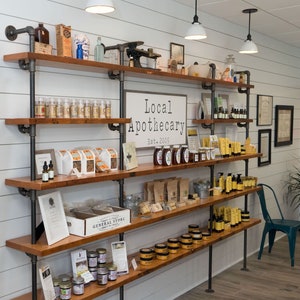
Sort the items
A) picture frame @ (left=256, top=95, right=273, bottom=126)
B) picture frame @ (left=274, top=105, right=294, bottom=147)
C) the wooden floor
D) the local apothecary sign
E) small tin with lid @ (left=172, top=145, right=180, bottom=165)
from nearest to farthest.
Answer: the local apothecary sign
small tin with lid @ (left=172, top=145, right=180, bottom=165)
the wooden floor
picture frame @ (left=256, top=95, right=273, bottom=126)
picture frame @ (left=274, top=105, right=294, bottom=147)

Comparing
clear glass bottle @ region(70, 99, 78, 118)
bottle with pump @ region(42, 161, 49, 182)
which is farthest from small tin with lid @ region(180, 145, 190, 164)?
bottle with pump @ region(42, 161, 49, 182)

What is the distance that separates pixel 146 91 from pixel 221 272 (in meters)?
2.17

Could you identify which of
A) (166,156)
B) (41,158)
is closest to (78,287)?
(41,158)

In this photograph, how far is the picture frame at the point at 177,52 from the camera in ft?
11.8

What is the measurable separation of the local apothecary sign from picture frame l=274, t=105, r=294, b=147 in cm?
219

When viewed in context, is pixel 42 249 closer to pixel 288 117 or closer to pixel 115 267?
pixel 115 267

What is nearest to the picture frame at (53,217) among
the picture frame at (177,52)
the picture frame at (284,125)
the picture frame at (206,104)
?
the picture frame at (177,52)

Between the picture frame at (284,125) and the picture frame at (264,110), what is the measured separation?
191 millimetres

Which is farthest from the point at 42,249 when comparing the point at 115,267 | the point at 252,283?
the point at 252,283

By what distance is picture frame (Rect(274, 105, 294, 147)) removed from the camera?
5527mm

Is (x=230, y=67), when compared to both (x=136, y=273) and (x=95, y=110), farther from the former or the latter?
(x=136, y=273)

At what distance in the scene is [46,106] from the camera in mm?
2418

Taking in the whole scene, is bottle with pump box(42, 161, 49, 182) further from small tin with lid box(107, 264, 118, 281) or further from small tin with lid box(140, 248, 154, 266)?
small tin with lid box(140, 248, 154, 266)

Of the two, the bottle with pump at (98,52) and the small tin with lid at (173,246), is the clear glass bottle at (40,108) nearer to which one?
the bottle with pump at (98,52)
